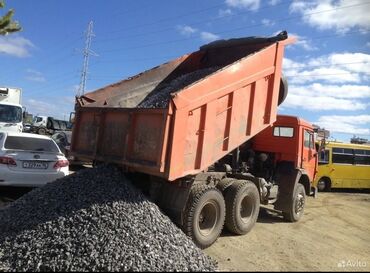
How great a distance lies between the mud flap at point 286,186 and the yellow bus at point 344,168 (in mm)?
10757

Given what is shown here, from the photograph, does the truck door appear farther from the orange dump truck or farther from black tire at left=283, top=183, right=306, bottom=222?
the orange dump truck

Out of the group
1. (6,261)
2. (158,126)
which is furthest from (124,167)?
(6,261)

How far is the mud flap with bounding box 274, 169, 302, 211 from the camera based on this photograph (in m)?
11.2

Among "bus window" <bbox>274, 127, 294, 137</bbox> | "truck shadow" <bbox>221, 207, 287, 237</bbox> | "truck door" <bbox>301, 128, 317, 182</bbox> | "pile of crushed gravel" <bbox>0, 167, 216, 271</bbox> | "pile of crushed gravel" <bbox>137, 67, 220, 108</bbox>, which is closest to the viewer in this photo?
"pile of crushed gravel" <bbox>0, 167, 216, 271</bbox>

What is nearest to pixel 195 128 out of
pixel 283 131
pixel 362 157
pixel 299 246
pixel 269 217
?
pixel 299 246

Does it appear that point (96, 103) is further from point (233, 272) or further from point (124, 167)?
point (233, 272)

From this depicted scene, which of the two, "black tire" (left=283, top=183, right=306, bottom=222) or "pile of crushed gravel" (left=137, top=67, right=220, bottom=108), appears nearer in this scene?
"pile of crushed gravel" (left=137, top=67, right=220, bottom=108)

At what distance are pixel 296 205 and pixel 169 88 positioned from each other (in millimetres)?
4675

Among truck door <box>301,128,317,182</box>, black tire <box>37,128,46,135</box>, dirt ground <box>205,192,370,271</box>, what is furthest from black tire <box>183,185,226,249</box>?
black tire <box>37,128,46,135</box>

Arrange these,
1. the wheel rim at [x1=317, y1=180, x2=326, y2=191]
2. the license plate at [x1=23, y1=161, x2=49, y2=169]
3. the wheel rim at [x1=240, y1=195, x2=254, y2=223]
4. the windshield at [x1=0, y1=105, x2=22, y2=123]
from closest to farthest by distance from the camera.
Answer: the wheel rim at [x1=240, y1=195, x2=254, y2=223] < the license plate at [x1=23, y1=161, x2=49, y2=169] < the windshield at [x1=0, y1=105, x2=22, y2=123] < the wheel rim at [x1=317, y1=180, x2=326, y2=191]

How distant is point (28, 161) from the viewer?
10.2 m

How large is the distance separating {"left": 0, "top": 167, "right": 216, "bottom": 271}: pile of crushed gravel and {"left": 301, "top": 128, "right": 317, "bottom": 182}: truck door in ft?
19.2

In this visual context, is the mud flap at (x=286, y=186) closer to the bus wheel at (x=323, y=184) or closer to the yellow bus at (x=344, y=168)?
the yellow bus at (x=344, y=168)

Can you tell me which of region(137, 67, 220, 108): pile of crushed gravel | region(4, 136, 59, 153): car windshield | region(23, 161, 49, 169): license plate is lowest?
region(23, 161, 49, 169): license plate
